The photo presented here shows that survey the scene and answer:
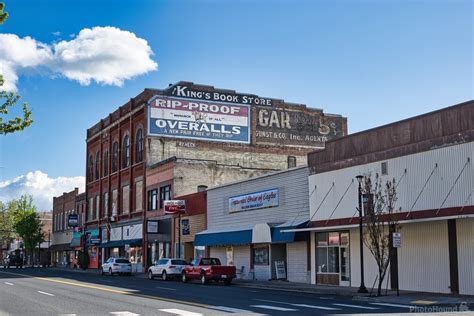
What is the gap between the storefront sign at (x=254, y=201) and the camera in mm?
38062

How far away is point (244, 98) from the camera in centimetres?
5803

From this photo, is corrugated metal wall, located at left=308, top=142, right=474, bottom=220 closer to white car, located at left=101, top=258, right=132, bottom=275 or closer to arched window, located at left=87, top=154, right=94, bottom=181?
white car, located at left=101, top=258, right=132, bottom=275

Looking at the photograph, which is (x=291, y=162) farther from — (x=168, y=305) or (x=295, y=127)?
(x=168, y=305)

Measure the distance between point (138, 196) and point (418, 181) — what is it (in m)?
36.6

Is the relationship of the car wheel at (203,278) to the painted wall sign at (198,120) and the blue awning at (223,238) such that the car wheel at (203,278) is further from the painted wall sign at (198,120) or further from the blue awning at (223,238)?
the painted wall sign at (198,120)

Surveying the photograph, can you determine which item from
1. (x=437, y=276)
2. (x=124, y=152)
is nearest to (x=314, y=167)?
(x=437, y=276)

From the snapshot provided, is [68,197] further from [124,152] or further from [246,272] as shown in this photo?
[246,272]

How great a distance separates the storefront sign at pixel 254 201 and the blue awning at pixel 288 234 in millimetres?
2519

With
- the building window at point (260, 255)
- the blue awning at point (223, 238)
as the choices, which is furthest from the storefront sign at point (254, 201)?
the building window at point (260, 255)

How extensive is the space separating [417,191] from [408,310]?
8813 millimetres

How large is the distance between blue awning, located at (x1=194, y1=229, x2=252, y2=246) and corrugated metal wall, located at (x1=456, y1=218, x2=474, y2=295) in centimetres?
1576

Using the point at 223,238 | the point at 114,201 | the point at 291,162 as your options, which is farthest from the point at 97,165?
the point at 223,238

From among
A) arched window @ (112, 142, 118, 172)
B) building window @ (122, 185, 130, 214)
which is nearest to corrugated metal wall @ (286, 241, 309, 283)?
building window @ (122, 185, 130, 214)

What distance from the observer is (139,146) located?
5834 centimetres
